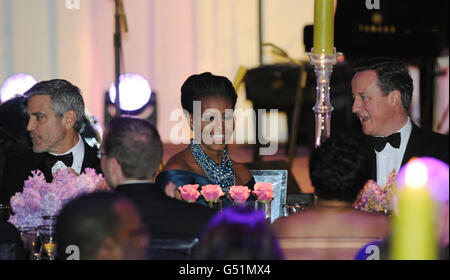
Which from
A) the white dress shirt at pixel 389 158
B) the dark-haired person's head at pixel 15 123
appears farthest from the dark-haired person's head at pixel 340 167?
the dark-haired person's head at pixel 15 123

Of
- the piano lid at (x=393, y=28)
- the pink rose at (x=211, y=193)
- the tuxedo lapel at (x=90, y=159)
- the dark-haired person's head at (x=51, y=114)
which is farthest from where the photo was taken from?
the piano lid at (x=393, y=28)

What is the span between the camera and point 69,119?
3414mm

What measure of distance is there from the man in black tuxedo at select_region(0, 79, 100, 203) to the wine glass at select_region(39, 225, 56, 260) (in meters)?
1.11

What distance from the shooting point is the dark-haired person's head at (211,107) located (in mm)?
2926

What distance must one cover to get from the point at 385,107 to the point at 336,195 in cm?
131

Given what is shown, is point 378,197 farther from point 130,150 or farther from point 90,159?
point 90,159

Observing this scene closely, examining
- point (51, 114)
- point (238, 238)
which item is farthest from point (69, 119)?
point (238, 238)

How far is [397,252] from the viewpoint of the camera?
42.4 inches

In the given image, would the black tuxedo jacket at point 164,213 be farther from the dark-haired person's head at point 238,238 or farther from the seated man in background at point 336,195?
the dark-haired person's head at point 238,238

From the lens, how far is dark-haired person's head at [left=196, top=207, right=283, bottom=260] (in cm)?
138
